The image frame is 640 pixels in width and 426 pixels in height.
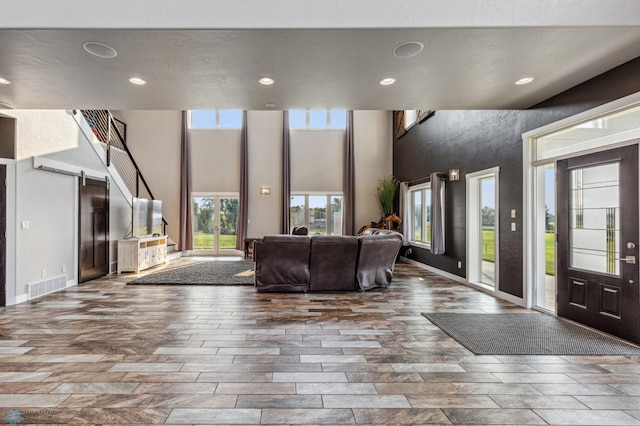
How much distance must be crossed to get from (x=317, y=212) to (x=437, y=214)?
14.6 feet

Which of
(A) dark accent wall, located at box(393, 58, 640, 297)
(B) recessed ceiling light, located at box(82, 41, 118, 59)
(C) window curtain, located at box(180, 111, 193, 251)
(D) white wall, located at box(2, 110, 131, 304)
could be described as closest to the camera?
(B) recessed ceiling light, located at box(82, 41, 118, 59)

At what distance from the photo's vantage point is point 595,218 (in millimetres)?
3633

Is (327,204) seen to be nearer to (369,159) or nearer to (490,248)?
(369,159)

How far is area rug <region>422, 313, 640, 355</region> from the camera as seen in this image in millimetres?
3057

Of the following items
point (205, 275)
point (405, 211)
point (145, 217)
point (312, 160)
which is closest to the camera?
point (205, 275)

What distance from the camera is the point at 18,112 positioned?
469 centimetres

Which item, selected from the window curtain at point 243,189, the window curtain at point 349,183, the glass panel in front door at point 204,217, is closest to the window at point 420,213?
the window curtain at point 349,183

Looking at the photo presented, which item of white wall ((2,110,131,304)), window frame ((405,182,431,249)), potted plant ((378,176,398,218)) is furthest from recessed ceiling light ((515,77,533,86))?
white wall ((2,110,131,304))

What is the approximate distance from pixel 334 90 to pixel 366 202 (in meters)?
6.77

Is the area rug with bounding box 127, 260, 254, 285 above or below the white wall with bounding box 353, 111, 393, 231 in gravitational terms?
below

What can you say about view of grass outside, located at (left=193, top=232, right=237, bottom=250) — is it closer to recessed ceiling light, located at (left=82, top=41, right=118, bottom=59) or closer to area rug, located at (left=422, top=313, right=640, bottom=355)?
area rug, located at (left=422, top=313, right=640, bottom=355)

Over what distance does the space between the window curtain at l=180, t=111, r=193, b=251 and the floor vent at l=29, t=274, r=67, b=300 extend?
4.42 m

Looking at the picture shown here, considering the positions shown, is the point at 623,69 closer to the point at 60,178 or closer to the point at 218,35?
the point at 218,35

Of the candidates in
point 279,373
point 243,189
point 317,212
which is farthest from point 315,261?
point 243,189
